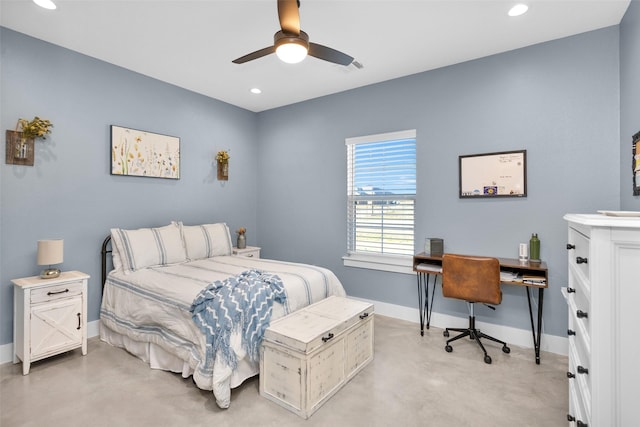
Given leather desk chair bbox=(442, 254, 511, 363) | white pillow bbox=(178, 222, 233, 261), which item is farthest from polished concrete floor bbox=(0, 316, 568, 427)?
white pillow bbox=(178, 222, 233, 261)

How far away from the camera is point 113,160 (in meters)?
3.47

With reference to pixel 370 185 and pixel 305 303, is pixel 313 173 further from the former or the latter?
pixel 305 303

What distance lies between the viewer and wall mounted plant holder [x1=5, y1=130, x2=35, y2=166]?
2.78 m

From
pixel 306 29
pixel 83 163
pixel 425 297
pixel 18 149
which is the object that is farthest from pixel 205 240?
pixel 425 297

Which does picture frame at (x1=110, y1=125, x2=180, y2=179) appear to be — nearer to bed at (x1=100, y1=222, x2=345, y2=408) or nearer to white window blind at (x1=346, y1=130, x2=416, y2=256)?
bed at (x1=100, y1=222, x2=345, y2=408)

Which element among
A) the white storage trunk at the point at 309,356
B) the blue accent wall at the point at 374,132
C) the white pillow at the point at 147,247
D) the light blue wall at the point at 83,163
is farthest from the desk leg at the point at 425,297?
the light blue wall at the point at 83,163

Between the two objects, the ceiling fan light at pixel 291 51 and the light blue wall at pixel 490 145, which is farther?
the light blue wall at pixel 490 145

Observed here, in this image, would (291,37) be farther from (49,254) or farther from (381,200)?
(49,254)

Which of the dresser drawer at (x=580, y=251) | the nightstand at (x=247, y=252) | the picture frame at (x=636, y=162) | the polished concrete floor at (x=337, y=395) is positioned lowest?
the polished concrete floor at (x=337, y=395)

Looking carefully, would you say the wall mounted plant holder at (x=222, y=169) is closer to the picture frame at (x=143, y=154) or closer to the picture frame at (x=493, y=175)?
the picture frame at (x=143, y=154)

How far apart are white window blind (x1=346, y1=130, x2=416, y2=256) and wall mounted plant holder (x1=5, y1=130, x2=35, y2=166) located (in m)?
3.32

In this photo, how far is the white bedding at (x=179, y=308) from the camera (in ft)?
7.45

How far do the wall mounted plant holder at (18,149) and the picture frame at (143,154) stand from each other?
0.68 meters

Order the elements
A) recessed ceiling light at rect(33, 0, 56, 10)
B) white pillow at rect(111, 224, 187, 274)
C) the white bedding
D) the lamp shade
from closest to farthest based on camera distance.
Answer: the white bedding < recessed ceiling light at rect(33, 0, 56, 10) < the lamp shade < white pillow at rect(111, 224, 187, 274)
